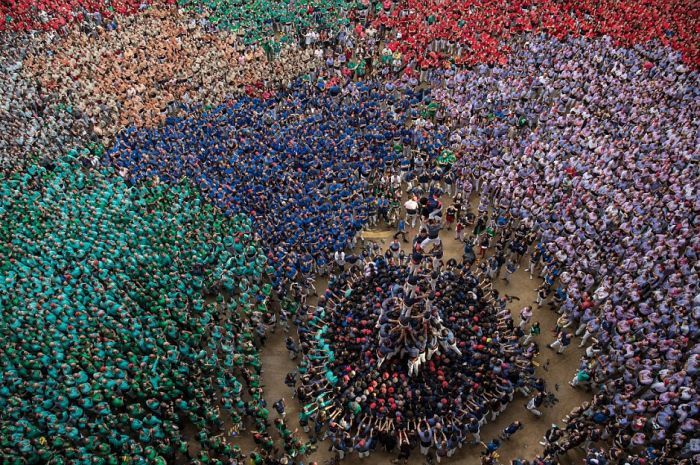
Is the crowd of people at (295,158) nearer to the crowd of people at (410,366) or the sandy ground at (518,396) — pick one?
the sandy ground at (518,396)

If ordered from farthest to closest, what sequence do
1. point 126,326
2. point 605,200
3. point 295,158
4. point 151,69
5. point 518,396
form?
1. point 151,69
2. point 295,158
3. point 605,200
4. point 518,396
5. point 126,326

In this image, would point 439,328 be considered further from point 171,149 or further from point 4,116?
point 4,116

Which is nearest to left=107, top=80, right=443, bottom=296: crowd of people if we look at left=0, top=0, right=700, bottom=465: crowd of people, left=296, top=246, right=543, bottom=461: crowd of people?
left=0, top=0, right=700, bottom=465: crowd of people

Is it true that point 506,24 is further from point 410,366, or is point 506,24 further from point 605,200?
point 410,366

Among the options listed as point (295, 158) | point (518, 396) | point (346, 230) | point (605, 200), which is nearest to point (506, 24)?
point (605, 200)

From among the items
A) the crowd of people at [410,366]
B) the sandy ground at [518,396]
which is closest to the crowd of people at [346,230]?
the crowd of people at [410,366]

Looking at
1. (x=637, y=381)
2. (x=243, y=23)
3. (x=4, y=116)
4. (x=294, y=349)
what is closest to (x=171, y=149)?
(x=4, y=116)
